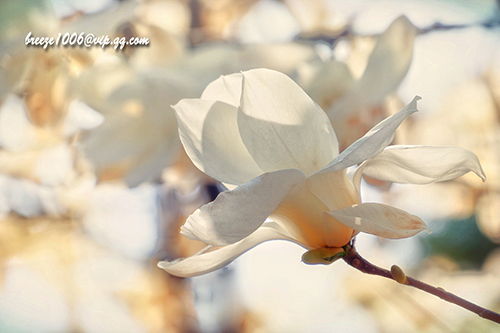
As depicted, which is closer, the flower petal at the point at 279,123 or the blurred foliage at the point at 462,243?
the flower petal at the point at 279,123

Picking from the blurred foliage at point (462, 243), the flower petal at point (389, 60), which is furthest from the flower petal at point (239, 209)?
the blurred foliage at point (462, 243)

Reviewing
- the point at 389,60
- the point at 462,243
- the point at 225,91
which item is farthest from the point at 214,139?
the point at 462,243

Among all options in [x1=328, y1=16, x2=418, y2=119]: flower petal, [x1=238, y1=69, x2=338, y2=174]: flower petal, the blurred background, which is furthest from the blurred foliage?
Answer: [x1=238, y1=69, x2=338, y2=174]: flower petal

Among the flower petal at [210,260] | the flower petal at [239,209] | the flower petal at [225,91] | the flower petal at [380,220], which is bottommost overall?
the flower petal at [210,260]

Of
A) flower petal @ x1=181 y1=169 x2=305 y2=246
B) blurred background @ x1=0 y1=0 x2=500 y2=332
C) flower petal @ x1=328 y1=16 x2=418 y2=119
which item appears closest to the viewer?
flower petal @ x1=181 y1=169 x2=305 y2=246

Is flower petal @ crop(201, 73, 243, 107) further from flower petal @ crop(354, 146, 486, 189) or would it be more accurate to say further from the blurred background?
the blurred background

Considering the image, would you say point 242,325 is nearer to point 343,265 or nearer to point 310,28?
point 343,265

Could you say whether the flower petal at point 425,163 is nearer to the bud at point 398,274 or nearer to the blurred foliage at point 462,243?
the bud at point 398,274

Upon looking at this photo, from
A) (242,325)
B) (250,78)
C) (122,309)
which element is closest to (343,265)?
(242,325)
